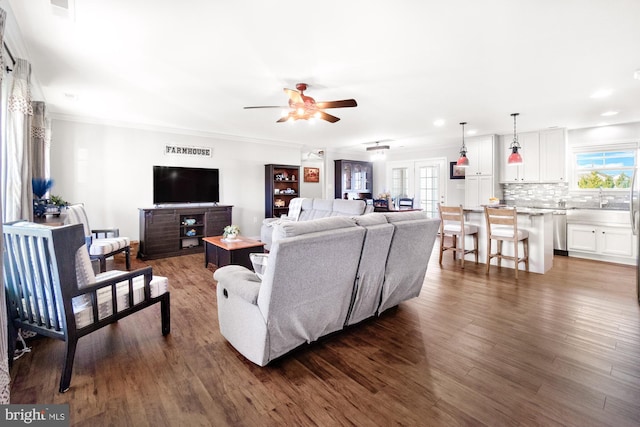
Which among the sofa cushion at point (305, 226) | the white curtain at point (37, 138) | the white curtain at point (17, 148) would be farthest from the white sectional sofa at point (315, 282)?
the white curtain at point (37, 138)

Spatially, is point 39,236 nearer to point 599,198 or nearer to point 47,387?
point 47,387

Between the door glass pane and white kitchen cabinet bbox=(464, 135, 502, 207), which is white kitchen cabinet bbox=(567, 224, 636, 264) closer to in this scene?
white kitchen cabinet bbox=(464, 135, 502, 207)

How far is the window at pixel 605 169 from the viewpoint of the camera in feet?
17.9

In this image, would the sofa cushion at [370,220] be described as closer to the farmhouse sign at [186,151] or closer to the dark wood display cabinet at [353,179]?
the farmhouse sign at [186,151]

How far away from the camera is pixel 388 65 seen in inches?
120

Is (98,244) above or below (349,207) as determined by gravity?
below

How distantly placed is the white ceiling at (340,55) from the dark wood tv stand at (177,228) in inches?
72.4

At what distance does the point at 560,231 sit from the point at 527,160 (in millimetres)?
1586

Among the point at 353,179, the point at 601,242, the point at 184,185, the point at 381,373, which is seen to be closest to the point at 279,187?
the point at 184,185

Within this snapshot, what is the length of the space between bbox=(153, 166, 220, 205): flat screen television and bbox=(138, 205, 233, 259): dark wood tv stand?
34cm

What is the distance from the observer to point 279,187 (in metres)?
7.66

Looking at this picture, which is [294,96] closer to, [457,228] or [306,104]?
[306,104]

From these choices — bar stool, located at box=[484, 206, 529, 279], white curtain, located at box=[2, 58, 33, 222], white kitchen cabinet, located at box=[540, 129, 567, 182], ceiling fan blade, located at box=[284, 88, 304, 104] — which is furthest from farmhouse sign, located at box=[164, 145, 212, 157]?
white kitchen cabinet, located at box=[540, 129, 567, 182]

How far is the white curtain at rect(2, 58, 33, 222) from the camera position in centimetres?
255
